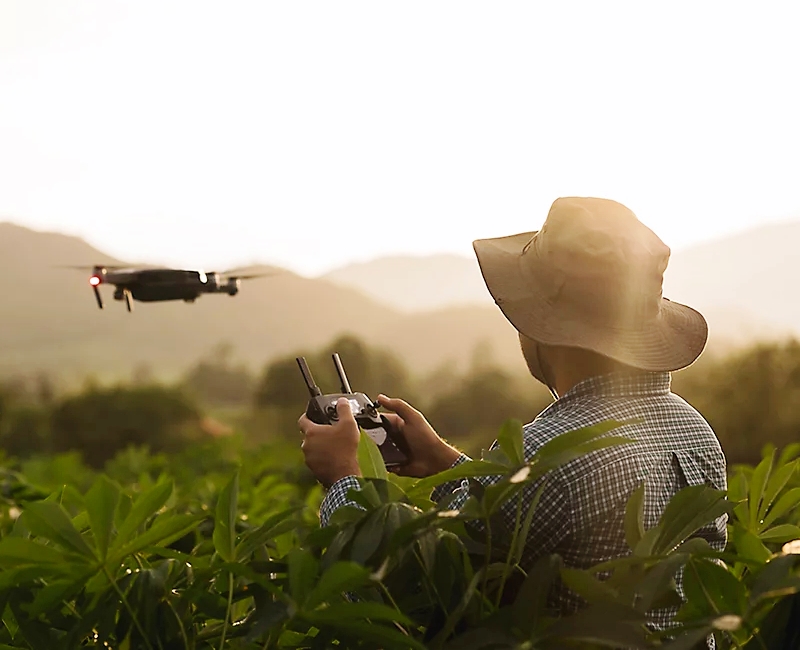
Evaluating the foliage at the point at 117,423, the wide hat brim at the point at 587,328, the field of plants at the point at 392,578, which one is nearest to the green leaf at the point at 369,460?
the field of plants at the point at 392,578

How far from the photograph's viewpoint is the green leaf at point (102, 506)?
87 centimetres

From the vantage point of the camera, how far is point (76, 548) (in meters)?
0.87

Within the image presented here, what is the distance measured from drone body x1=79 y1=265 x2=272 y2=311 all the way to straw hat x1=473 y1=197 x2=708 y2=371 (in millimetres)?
421

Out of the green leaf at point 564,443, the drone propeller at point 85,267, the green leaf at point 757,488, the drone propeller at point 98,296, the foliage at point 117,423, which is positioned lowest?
the foliage at point 117,423

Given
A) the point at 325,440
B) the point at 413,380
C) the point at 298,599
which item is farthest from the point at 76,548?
the point at 413,380

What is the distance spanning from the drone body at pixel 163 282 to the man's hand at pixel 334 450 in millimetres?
→ 349

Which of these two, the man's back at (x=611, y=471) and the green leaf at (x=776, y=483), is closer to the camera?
the man's back at (x=611, y=471)

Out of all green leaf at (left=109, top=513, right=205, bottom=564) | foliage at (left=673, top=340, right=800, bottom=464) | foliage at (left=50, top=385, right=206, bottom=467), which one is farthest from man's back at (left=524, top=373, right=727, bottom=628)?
foliage at (left=50, top=385, right=206, bottom=467)

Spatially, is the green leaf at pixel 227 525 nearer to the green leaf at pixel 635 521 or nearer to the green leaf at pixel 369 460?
the green leaf at pixel 369 460

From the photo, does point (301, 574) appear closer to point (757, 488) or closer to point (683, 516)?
point (683, 516)

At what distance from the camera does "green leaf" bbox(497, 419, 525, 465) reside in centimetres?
83

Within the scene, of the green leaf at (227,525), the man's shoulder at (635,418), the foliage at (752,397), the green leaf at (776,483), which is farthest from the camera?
the foliage at (752,397)

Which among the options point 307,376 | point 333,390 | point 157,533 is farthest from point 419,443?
point 333,390

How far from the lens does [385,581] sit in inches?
35.1
